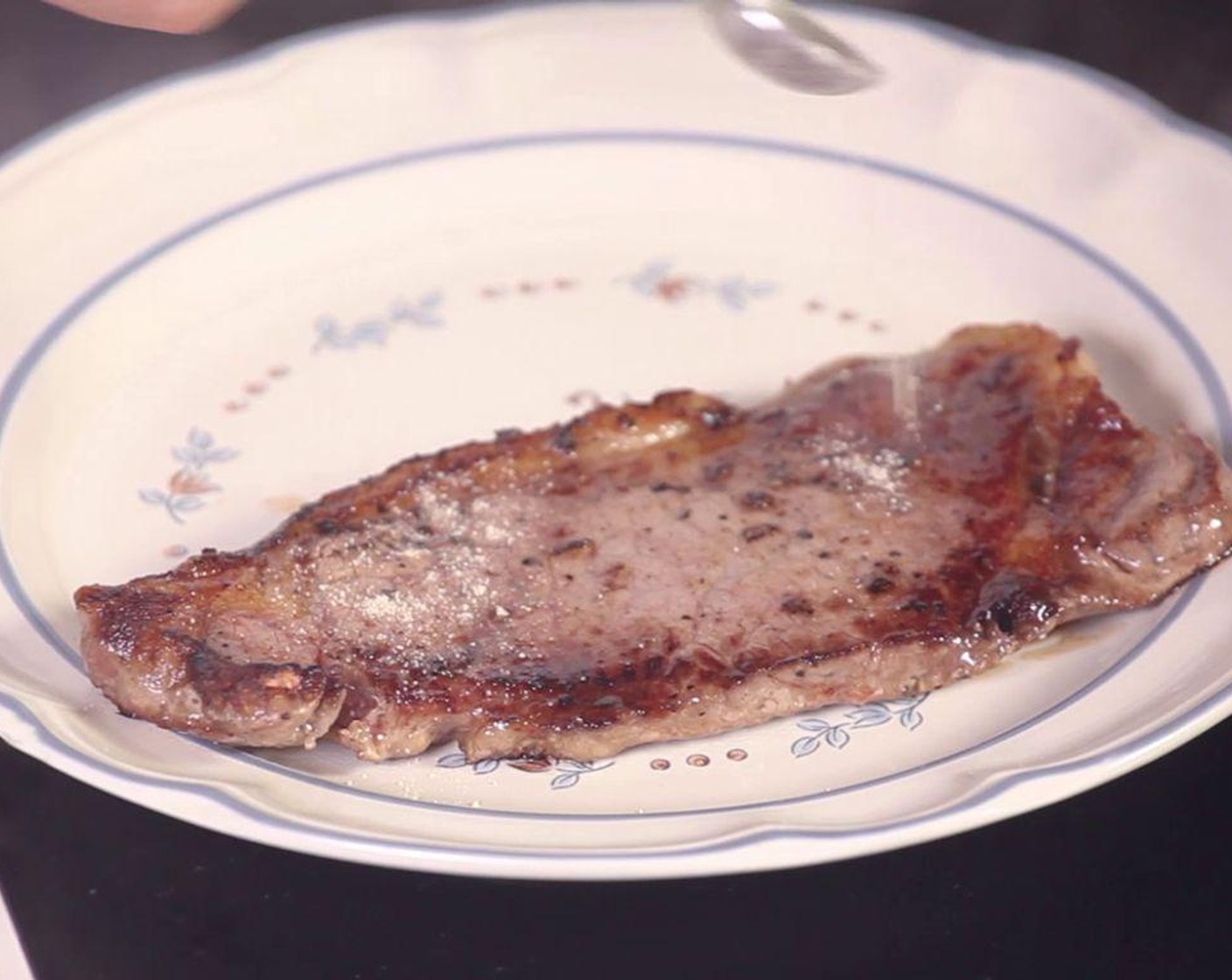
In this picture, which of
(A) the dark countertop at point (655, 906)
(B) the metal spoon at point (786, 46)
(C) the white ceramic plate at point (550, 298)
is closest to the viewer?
(A) the dark countertop at point (655, 906)

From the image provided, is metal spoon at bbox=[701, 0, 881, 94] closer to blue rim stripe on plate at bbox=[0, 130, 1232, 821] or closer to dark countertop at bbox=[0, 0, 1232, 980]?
blue rim stripe on plate at bbox=[0, 130, 1232, 821]

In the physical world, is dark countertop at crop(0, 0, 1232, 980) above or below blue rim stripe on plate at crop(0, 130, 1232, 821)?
below

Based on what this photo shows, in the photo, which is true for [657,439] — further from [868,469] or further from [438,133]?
[438,133]

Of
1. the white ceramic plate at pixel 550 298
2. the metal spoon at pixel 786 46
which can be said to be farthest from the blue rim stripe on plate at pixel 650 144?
the metal spoon at pixel 786 46

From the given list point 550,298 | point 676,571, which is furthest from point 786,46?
point 676,571

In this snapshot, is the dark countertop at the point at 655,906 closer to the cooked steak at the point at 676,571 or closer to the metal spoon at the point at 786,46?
the cooked steak at the point at 676,571

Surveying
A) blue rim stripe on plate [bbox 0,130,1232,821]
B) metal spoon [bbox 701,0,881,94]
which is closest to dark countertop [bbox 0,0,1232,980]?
blue rim stripe on plate [bbox 0,130,1232,821]
